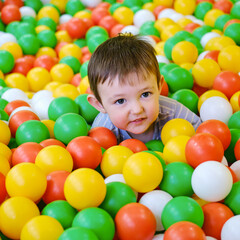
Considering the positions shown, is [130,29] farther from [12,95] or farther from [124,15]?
[12,95]

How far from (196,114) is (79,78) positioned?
66 centimetres

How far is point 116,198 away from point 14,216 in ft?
0.80

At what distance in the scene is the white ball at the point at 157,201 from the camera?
0.98m

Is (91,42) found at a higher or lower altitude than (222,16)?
lower

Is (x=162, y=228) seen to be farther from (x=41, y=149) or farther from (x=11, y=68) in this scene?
(x=11, y=68)

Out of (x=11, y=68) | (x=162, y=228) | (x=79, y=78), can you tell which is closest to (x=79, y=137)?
(x=162, y=228)

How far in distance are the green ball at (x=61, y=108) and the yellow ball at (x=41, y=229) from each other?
25.7 inches

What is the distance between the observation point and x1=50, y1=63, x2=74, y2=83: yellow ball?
2.05 metres

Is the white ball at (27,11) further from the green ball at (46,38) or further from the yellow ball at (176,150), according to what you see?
the yellow ball at (176,150)

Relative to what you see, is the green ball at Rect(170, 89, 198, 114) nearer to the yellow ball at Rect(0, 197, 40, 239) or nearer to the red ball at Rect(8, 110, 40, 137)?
the red ball at Rect(8, 110, 40, 137)

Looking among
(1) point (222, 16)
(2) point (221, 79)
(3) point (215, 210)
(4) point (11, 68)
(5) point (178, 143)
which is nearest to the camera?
(3) point (215, 210)

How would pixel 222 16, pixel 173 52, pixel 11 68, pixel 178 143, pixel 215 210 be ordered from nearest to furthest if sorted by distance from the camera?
pixel 215 210 → pixel 178 143 → pixel 173 52 → pixel 11 68 → pixel 222 16

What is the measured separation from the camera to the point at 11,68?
210cm

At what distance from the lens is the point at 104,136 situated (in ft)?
4.48
